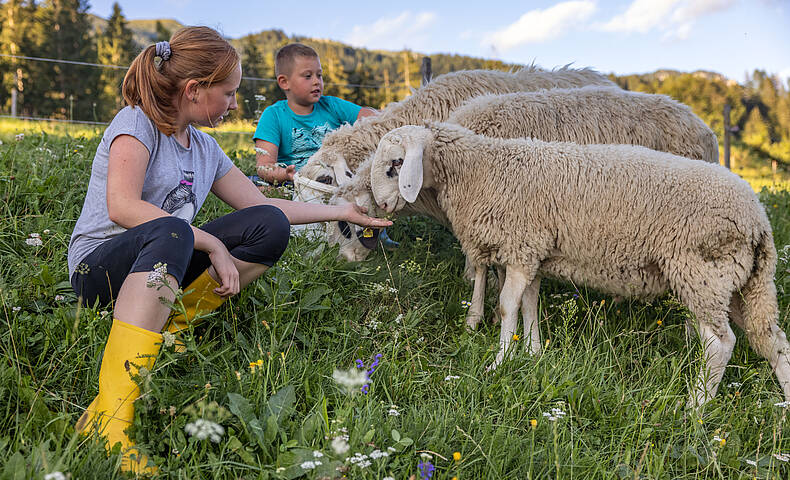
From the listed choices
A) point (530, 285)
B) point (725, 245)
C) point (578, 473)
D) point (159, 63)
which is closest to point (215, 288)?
point (159, 63)

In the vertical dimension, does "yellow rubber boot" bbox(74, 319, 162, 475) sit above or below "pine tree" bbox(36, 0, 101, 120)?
below

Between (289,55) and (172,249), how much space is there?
117 inches

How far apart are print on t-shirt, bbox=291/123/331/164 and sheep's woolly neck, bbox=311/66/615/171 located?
0.41 metres

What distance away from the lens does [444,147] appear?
3301mm

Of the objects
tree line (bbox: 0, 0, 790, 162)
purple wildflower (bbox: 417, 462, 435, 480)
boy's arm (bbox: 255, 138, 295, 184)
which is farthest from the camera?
tree line (bbox: 0, 0, 790, 162)

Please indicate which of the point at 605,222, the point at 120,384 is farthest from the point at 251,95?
the point at 120,384

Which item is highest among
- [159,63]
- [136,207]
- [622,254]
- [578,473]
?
[159,63]

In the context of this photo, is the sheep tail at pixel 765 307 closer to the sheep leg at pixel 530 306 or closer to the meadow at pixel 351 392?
the meadow at pixel 351 392

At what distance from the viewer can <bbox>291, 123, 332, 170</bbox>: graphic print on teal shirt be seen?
15.5ft

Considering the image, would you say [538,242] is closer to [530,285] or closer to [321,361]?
[530,285]

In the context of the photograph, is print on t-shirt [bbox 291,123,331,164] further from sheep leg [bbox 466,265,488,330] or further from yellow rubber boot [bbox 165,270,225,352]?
yellow rubber boot [bbox 165,270,225,352]

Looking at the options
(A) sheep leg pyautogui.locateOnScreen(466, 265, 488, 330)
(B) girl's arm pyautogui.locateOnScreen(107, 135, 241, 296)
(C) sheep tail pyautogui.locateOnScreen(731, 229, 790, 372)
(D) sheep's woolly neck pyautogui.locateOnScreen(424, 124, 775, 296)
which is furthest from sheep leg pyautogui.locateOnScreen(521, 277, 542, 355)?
(B) girl's arm pyautogui.locateOnScreen(107, 135, 241, 296)

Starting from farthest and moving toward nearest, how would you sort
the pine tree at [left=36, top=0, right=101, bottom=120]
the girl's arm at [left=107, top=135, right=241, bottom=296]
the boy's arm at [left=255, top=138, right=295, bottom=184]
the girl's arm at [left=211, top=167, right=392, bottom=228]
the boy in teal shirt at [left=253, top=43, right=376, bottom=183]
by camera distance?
the pine tree at [left=36, top=0, right=101, bottom=120] → the boy in teal shirt at [left=253, top=43, right=376, bottom=183] → the boy's arm at [left=255, top=138, right=295, bottom=184] → the girl's arm at [left=211, top=167, right=392, bottom=228] → the girl's arm at [left=107, top=135, right=241, bottom=296]

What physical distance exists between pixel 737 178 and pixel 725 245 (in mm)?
382
